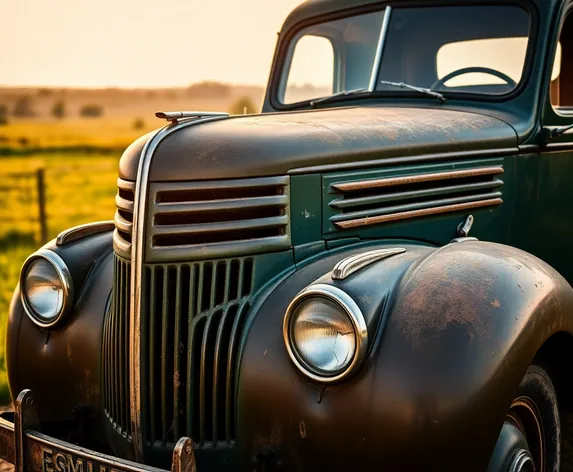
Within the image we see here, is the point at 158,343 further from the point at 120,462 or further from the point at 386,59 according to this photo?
the point at 386,59

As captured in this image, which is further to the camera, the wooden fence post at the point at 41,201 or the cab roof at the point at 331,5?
the wooden fence post at the point at 41,201

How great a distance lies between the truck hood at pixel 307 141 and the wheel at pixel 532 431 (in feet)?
3.57

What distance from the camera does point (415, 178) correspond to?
11.0ft

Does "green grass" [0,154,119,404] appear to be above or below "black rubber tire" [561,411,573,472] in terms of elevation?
below

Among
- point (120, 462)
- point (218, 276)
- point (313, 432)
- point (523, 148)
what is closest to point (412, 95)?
point (523, 148)

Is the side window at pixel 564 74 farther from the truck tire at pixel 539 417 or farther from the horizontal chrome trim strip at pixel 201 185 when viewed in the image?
the horizontal chrome trim strip at pixel 201 185

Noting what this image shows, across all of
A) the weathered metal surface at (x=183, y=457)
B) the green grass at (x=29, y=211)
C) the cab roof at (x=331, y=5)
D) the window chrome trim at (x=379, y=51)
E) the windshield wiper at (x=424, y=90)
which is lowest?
the green grass at (x=29, y=211)

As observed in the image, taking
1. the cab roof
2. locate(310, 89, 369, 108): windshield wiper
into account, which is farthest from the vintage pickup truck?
the cab roof

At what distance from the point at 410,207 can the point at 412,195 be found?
2.1 inches

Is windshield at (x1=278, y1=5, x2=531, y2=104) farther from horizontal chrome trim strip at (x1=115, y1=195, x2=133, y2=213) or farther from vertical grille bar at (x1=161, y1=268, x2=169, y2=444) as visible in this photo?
vertical grille bar at (x1=161, y1=268, x2=169, y2=444)

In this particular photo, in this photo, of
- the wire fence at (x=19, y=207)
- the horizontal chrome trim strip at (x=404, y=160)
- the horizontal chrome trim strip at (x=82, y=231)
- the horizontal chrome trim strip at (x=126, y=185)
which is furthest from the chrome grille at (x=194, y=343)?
the wire fence at (x=19, y=207)

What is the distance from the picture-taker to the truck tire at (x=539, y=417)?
2715 mm

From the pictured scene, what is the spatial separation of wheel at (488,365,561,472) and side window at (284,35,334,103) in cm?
249

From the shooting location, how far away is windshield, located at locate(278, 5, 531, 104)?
13.4 ft
